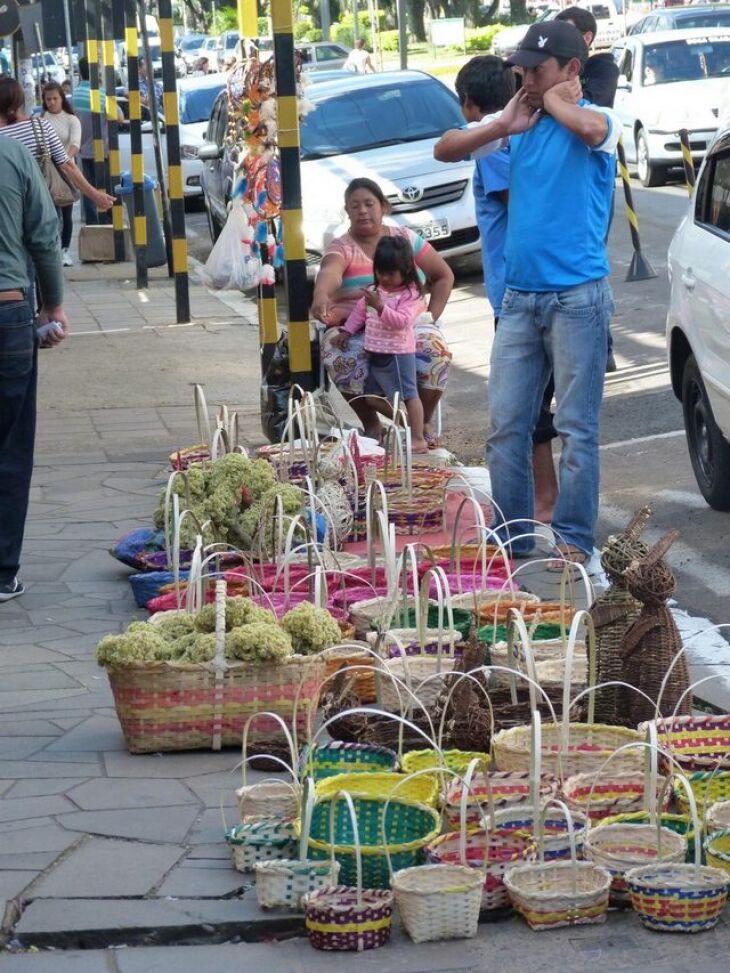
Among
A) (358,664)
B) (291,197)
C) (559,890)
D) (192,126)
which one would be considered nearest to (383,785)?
(559,890)

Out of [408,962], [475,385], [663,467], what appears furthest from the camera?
[475,385]

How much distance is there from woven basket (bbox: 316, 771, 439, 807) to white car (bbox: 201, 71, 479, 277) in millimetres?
10445

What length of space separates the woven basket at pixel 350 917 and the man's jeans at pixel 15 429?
10.3ft

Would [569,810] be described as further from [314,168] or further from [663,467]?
[314,168]

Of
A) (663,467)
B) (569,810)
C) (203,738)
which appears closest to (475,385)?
(663,467)

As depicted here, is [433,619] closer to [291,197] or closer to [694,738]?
[694,738]

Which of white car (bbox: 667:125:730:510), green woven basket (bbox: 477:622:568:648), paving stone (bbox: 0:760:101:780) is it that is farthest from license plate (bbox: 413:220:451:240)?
paving stone (bbox: 0:760:101:780)

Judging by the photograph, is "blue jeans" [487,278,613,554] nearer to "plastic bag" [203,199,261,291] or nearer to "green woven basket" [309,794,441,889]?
"green woven basket" [309,794,441,889]

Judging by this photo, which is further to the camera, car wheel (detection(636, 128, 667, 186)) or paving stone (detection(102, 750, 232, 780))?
A: car wheel (detection(636, 128, 667, 186))

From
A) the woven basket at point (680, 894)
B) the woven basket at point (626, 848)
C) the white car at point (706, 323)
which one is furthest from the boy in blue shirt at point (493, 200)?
the woven basket at point (680, 894)

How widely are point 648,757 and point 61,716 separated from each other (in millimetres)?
2072

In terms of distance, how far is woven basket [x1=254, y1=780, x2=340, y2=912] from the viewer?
4027 mm

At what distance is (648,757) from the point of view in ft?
13.8

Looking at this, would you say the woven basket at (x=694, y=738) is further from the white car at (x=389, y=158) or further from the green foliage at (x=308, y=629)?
the white car at (x=389, y=158)
